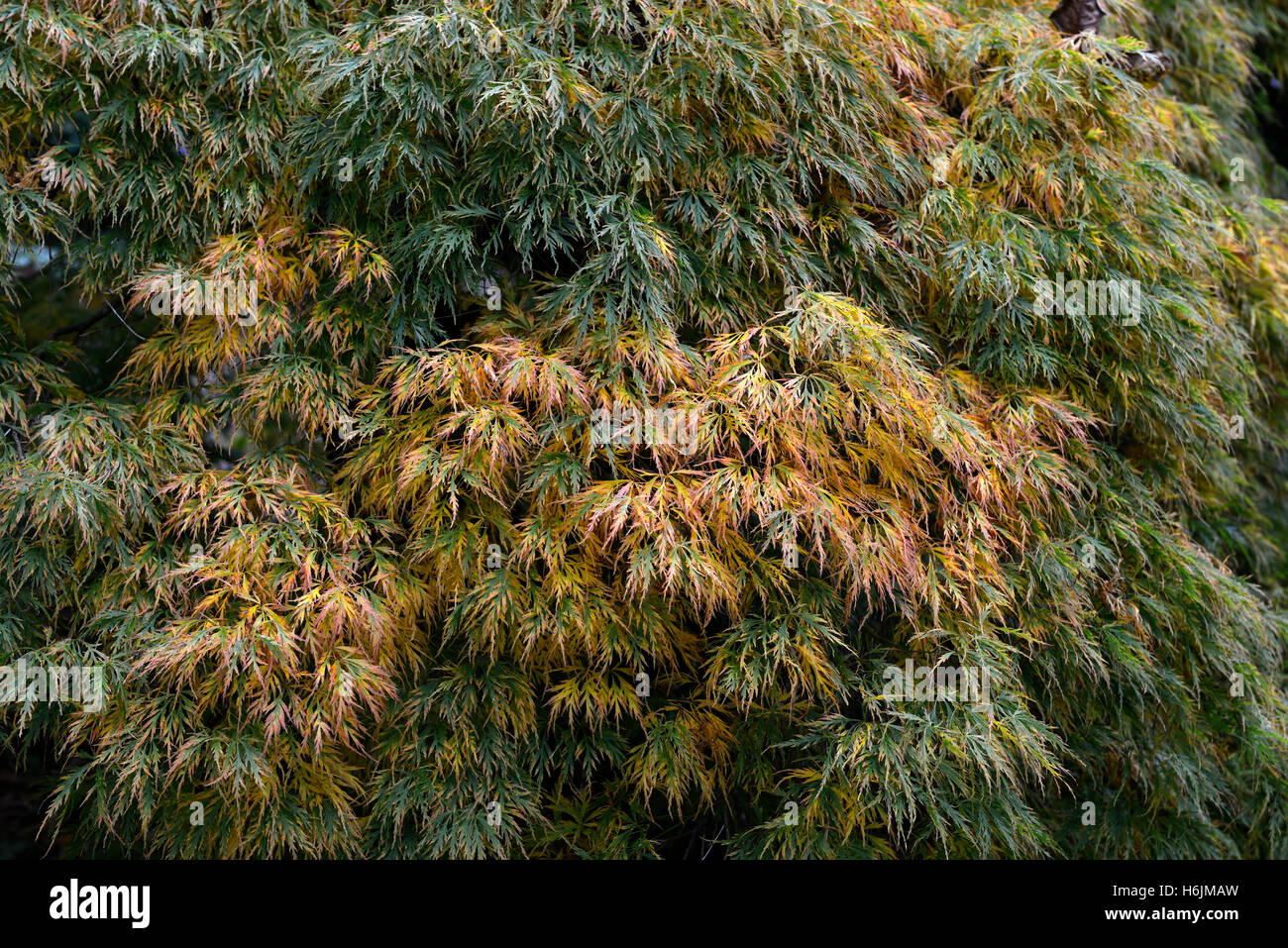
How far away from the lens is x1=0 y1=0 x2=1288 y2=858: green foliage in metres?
1.88

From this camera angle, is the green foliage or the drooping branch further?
the drooping branch

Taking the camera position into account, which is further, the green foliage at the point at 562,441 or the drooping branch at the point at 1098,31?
the drooping branch at the point at 1098,31

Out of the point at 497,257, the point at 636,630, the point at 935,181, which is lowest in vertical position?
the point at 636,630

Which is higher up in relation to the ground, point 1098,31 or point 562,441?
point 1098,31

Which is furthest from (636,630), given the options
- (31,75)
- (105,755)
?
(31,75)

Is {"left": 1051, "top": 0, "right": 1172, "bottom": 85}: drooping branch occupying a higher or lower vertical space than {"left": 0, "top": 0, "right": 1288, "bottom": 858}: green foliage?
higher

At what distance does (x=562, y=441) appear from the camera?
1922 mm

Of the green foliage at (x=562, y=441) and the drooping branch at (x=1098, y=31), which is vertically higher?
the drooping branch at (x=1098, y=31)

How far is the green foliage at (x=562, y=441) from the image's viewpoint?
1.88 meters

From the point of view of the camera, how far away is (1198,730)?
248cm

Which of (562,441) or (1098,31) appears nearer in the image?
(562,441)

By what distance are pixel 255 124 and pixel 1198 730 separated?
114 inches
